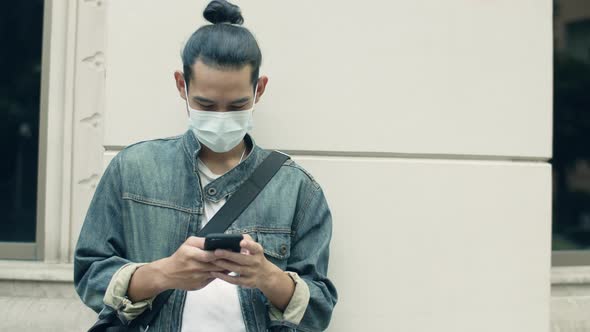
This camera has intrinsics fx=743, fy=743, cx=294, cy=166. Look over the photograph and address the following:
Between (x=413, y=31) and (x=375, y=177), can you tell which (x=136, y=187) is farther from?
(x=413, y=31)

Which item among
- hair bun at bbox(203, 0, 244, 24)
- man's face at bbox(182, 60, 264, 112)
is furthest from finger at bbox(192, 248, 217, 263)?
hair bun at bbox(203, 0, 244, 24)

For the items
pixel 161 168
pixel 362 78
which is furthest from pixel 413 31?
pixel 161 168

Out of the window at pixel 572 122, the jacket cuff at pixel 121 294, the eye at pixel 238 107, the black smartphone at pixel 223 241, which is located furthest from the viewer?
the window at pixel 572 122

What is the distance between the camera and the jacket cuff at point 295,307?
7.30 ft

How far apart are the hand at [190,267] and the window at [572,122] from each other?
10.5 feet

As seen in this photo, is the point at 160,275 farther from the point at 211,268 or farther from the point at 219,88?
the point at 219,88

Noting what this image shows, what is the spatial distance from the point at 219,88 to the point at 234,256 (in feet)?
1.74

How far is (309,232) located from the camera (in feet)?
7.89

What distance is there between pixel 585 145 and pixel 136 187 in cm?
342

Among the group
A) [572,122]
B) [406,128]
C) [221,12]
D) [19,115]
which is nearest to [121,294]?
[221,12]

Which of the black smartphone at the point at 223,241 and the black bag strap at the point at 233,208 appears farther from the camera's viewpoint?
the black bag strap at the point at 233,208

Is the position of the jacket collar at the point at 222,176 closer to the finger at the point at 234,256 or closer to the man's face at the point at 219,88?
the man's face at the point at 219,88

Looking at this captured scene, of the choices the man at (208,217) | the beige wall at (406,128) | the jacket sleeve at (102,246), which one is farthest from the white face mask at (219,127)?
the beige wall at (406,128)

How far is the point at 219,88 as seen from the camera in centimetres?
219
